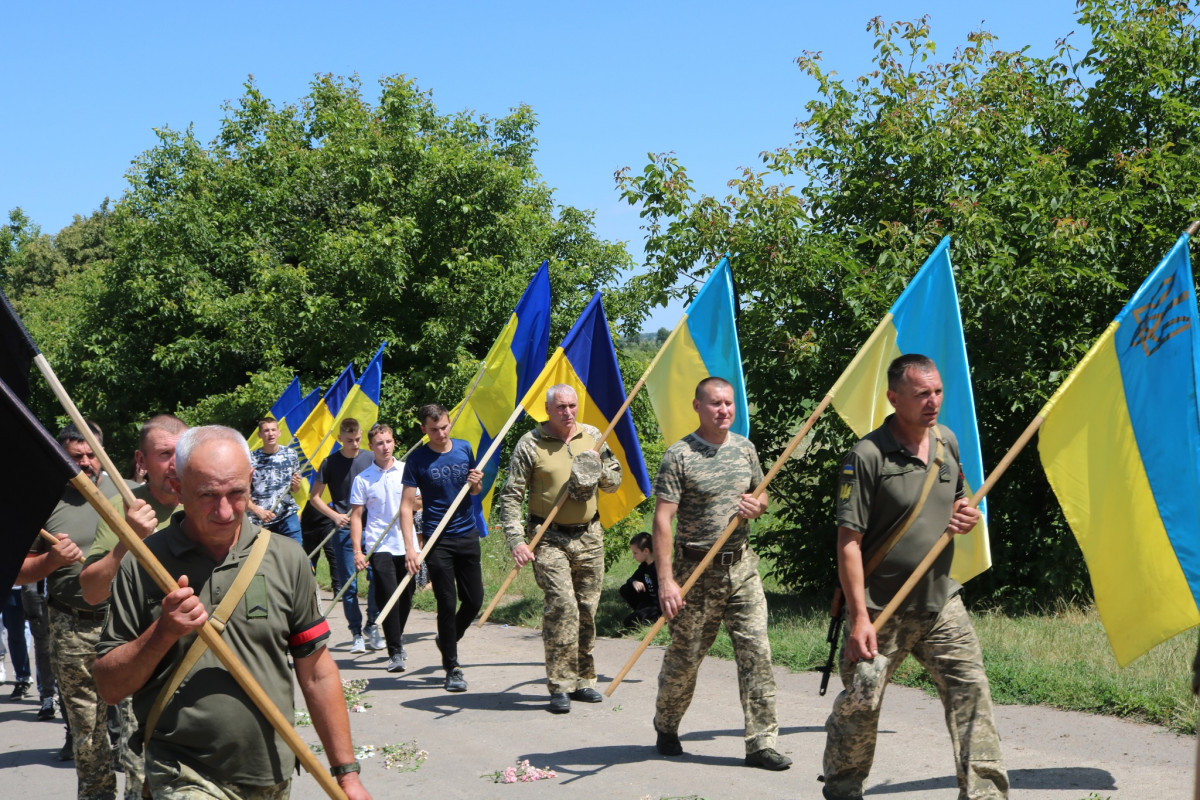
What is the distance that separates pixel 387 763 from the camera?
22.9 feet

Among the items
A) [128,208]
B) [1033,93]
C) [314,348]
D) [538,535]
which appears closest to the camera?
[538,535]

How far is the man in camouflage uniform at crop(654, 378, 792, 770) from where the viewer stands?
6.50 m

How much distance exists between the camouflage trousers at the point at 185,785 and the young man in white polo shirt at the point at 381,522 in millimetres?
6676

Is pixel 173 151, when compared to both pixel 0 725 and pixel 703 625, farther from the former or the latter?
pixel 703 625

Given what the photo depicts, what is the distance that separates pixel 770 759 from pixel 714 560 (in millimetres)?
1133

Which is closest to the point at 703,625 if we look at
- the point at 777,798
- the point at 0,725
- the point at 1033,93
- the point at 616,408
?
the point at 777,798

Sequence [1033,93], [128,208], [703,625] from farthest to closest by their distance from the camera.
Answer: [128,208] < [1033,93] < [703,625]

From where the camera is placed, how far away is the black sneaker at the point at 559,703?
8062mm

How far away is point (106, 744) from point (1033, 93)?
11266 millimetres

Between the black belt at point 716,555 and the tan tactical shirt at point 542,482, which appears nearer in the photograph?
the black belt at point 716,555

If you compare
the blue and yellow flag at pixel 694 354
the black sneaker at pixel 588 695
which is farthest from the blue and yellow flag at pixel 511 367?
the black sneaker at pixel 588 695

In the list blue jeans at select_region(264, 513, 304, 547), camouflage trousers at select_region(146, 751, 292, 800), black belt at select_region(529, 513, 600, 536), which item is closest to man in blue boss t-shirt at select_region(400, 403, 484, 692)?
black belt at select_region(529, 513, 600, 536)

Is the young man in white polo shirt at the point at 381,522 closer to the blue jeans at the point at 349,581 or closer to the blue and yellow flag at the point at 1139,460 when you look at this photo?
the blue jeans at the point at 349,581

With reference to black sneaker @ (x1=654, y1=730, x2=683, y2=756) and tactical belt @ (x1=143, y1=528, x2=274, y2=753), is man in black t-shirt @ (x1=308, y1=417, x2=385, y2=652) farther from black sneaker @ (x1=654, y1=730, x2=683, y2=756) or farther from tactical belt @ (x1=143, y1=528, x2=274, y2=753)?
tactical belt @ (x1=143, y1=528, x2=274, y2=753)
